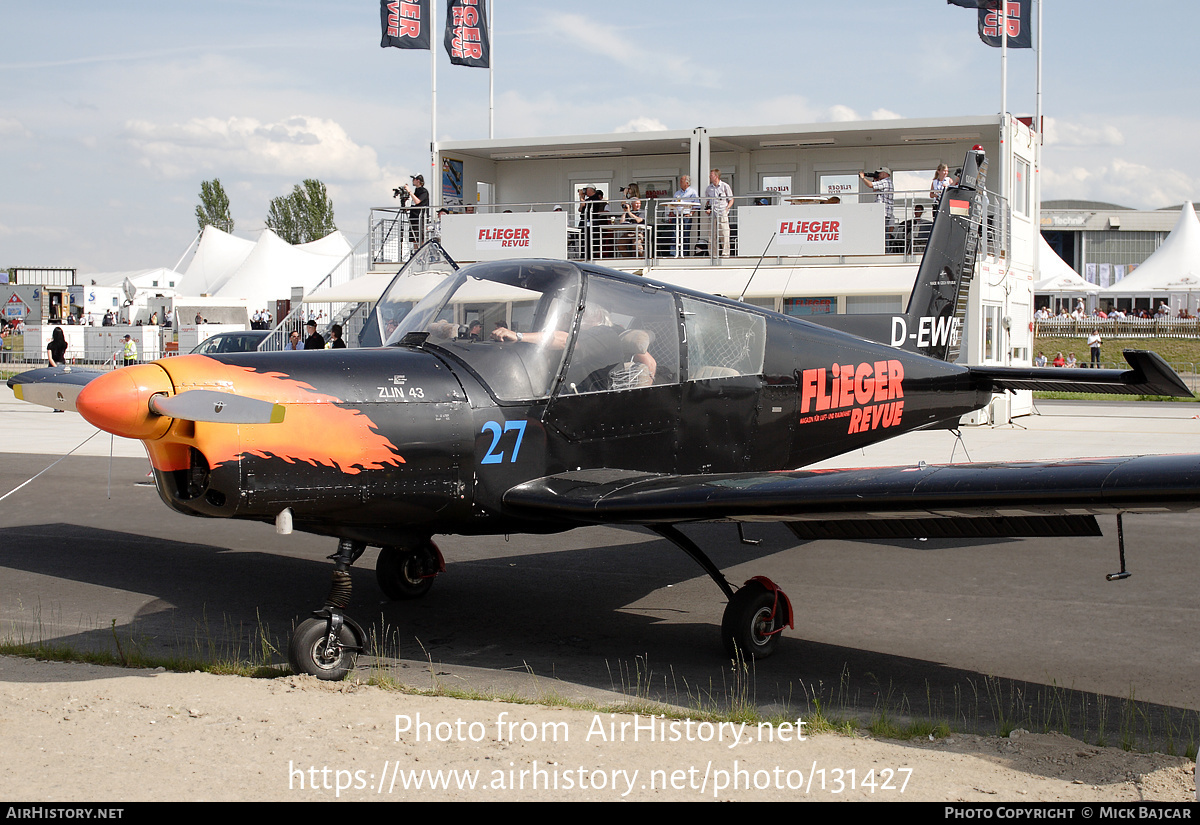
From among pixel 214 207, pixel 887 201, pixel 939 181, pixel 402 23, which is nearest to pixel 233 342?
pixel 402 23

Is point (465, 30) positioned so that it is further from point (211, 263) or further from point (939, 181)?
point (211, 263)

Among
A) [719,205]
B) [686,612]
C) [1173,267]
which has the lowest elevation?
[686,612]

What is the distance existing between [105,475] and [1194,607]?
40.8ft

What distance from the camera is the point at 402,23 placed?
2628cm

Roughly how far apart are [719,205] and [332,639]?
16.7m

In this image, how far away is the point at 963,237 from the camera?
34.7 feet

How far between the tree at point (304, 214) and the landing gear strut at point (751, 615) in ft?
275

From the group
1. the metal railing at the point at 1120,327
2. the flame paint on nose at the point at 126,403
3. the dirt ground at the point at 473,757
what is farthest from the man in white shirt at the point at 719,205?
the metal railing at the point at 1120,327

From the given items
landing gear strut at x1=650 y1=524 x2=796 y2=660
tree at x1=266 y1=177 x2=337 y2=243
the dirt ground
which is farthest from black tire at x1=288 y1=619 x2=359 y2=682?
tree at x1=266 y1=177 x2=337 y2=243

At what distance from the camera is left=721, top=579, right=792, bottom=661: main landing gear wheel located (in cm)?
589

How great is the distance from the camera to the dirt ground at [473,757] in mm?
3936

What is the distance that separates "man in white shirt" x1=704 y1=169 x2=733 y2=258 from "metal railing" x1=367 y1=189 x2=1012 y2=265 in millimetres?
36

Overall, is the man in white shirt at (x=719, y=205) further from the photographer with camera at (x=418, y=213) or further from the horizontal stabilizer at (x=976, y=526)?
the horizontal stabilizer at (x=976, y=526)

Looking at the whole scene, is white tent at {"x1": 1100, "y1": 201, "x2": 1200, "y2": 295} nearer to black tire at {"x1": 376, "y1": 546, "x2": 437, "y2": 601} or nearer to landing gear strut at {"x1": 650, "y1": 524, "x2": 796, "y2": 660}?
landing gear strut at {"x1": 650, "y1": 524, "x2": 796, "y2": 660}
